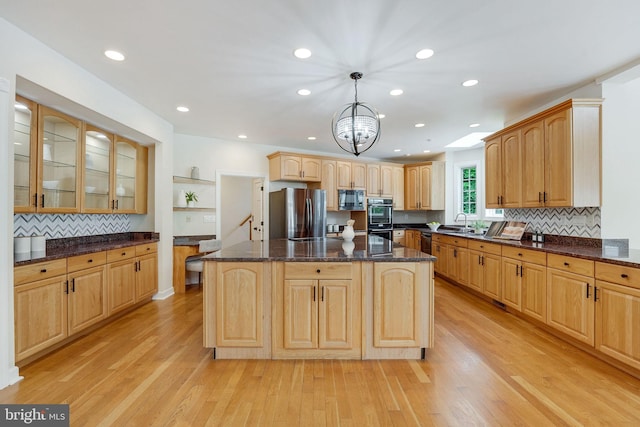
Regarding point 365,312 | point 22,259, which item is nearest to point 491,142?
point 365,312

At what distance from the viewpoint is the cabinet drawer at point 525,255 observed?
10.0 feet

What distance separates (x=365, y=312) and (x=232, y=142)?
13.4 feet

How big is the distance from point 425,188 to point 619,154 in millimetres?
3530

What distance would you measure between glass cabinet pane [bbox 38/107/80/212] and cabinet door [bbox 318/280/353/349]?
8.70ft

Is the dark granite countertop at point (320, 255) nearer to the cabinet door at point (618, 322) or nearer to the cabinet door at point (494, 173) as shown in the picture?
the cabinet door at point (618, 322)

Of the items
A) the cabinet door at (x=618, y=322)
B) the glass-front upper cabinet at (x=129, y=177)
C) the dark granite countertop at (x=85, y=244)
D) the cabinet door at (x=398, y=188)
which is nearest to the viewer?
the cabinet door at (x=618, y=322)

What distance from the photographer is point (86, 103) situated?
2.81m

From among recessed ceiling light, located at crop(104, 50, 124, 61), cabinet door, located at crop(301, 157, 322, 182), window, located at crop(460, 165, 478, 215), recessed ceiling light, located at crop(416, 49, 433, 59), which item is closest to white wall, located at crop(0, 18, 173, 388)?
recessed ceiling light, located at crop(104, 50, 124, 61)

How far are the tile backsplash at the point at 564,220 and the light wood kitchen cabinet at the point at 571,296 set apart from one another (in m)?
0.66

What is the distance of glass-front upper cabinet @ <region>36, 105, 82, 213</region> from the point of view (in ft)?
8.87

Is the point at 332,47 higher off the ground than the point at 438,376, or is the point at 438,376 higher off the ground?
the point at 332,47

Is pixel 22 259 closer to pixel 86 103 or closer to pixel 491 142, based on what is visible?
pixel 86 103

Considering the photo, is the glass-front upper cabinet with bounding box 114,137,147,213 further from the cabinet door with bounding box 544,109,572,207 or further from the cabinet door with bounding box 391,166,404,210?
the cabinet door with bounding box 544,109,572,207

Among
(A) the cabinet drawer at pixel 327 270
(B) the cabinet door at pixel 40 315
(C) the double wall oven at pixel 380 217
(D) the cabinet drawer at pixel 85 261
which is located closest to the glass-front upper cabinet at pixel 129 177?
(D) the cabinet drawer at pixel 85 261
